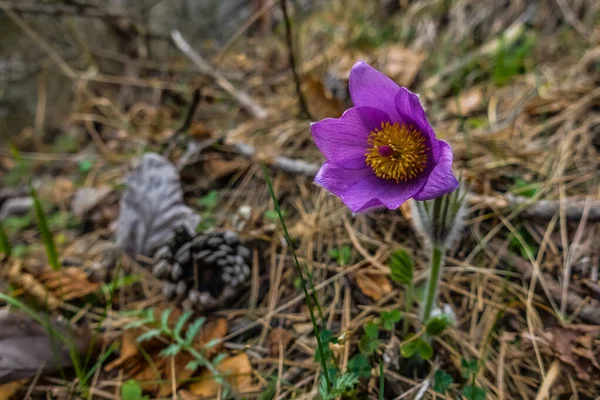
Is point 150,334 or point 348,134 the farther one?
point 150,334

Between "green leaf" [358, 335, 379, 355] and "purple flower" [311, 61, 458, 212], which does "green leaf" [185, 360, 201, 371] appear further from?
"purple flower" [311, 61, 458, 212]

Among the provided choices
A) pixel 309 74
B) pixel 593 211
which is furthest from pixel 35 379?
pixel 309 74

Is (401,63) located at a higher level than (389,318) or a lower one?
higher

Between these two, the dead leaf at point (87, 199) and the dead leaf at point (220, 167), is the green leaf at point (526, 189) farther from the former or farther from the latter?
the dead leaf at point (87, 199)

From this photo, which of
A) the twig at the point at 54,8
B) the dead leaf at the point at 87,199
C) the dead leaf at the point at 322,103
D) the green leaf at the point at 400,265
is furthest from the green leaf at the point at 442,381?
the twig at the point at 54,8

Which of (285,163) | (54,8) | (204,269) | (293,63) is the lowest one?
(204,269)

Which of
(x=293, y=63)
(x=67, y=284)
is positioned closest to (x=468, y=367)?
(x=67, y=284)

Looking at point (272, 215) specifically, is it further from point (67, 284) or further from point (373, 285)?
point (67, 284)
